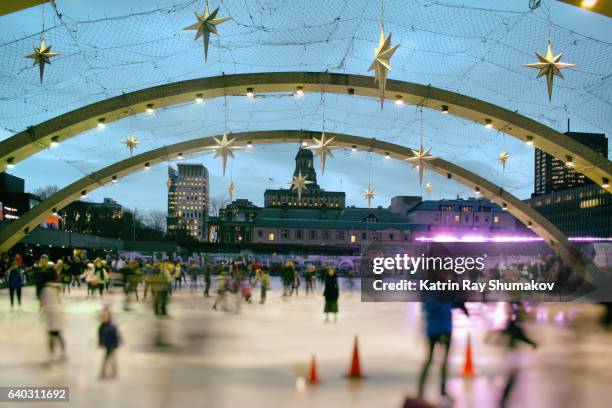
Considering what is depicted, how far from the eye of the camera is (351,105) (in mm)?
23656

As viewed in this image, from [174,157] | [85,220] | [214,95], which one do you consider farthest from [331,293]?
[85,220]

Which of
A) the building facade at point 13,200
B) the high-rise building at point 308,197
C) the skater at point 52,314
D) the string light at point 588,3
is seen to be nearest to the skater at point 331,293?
the skater at point 52,314

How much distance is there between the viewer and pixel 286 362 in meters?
8.27

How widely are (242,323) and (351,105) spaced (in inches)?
536

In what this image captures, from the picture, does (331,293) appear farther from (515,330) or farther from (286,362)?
(515,330)

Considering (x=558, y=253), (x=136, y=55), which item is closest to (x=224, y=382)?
(x=136, y=55)

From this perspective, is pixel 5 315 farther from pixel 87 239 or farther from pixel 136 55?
pixel 87 239

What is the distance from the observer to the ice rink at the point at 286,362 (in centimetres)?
621

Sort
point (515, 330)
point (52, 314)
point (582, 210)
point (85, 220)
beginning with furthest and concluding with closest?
point (582, 210)
point (85, 220)
point (52, 314)
point (515, 330)

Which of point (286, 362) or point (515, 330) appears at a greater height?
point (515, 330)

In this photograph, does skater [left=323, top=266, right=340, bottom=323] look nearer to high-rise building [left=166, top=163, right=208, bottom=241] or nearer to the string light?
the string light

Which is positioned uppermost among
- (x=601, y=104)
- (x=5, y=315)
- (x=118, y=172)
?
(x=601, y=104)

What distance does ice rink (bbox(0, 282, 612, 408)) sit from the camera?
6215 millimetres

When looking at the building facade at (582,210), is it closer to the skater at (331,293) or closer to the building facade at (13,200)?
the skater at (331,293)
